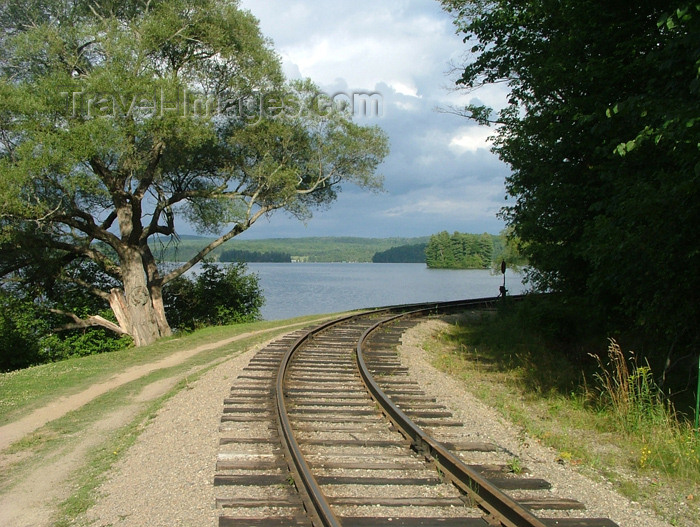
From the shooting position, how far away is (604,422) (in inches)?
330

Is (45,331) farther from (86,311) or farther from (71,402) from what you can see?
(71,402)

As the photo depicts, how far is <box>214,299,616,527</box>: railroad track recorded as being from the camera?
5.05 metres

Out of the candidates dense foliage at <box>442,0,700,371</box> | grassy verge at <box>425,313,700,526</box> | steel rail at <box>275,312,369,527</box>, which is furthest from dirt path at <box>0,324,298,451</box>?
dense foliage at <box>442,0,700,371</box>

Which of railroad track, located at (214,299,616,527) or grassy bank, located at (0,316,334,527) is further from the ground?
railroad track, located at (214,299,616,527)

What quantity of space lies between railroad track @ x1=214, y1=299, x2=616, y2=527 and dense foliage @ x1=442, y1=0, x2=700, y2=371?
3.83m

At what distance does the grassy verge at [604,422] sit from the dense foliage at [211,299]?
1907cm

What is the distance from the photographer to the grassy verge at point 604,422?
6035 millimetres

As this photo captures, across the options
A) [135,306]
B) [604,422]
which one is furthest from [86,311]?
[604,422]

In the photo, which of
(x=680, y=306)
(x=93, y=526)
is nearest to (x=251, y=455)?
(x=93, y=526)

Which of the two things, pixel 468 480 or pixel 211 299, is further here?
pixel 211 299

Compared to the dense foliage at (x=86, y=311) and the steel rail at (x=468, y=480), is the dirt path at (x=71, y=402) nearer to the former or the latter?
the steel rail at (x=468, y=480)

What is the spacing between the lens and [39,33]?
67.4 feet

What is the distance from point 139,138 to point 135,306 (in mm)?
6933

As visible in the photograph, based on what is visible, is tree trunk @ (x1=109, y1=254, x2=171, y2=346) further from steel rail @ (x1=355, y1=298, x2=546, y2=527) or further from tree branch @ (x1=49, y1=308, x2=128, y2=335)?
steel rail @ (x1=355, y1=298, x2=546, y2=527)
